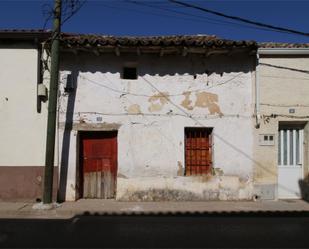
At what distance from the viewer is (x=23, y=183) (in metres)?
12.3

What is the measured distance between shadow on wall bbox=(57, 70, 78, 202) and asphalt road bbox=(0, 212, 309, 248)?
2.08 meters

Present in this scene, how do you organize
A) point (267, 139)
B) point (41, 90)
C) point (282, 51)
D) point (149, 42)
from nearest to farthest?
1. point (149, 42)
2. point (41, 90)
3. point (282, 51)
4. point (267, 139)

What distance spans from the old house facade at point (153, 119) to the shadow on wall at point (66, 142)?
1.1 inches

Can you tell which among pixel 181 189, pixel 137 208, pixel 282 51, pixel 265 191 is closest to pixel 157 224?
pixel 137 208

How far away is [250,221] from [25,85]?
702 cm

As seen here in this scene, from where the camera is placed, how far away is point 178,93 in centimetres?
1273

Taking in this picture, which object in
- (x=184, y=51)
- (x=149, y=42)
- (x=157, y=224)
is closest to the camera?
(x=157, y=224)

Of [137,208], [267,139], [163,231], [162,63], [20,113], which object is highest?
[162,63]

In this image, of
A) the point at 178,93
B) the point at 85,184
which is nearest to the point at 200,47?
the point at 178,93

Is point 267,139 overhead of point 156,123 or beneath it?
beneath

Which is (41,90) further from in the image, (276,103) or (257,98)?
(276,103)

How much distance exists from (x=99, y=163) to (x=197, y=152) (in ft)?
9.30

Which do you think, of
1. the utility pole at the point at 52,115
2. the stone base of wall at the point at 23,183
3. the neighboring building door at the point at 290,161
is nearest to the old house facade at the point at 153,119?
the stone base of wall at the point at 23,183

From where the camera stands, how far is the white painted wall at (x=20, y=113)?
12.4 metres
